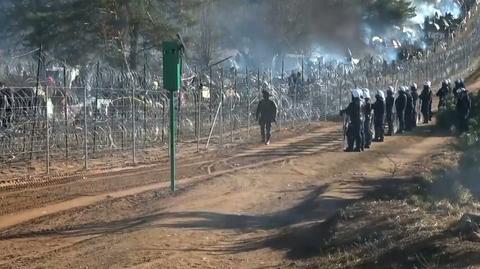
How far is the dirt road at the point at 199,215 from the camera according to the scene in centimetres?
932

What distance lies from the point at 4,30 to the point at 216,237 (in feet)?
107

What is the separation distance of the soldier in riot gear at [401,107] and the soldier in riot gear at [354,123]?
5576 millimetres

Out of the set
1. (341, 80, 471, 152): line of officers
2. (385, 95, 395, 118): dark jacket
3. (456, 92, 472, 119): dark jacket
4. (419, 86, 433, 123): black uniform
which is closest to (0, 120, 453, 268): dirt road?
(341, 80, 471, 152): line of officers

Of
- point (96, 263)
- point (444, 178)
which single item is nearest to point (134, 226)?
point (96, 263)

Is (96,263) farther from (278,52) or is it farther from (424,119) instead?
(278,52)

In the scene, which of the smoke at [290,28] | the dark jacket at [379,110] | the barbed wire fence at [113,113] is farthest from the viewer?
the smoke at [290,28]

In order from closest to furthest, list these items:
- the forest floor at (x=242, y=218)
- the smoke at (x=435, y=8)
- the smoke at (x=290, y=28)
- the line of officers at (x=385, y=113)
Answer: the forest floor at (x=242, y=218), the line of officers at (x=385, y=113), the smoke at (x=290, y=28), the smoke at (x=435, y=8)

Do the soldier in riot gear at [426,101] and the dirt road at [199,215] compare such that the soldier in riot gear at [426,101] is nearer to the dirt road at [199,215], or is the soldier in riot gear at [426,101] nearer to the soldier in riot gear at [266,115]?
the soldier in riot gear at [266,115]

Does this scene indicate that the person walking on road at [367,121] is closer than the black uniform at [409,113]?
Yes

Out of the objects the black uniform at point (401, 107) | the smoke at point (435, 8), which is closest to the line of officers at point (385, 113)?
Answer: the black uniform at point (401, 107)

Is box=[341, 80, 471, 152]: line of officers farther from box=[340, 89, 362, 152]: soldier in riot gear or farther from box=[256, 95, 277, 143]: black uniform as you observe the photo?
box=[256, 95, 277, 143]: black uniform

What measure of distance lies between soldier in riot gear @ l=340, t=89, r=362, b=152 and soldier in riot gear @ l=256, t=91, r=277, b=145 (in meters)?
2.91

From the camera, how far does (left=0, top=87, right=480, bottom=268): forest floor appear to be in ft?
28.3

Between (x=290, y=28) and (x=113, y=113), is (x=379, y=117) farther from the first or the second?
(x=290, y=28)
